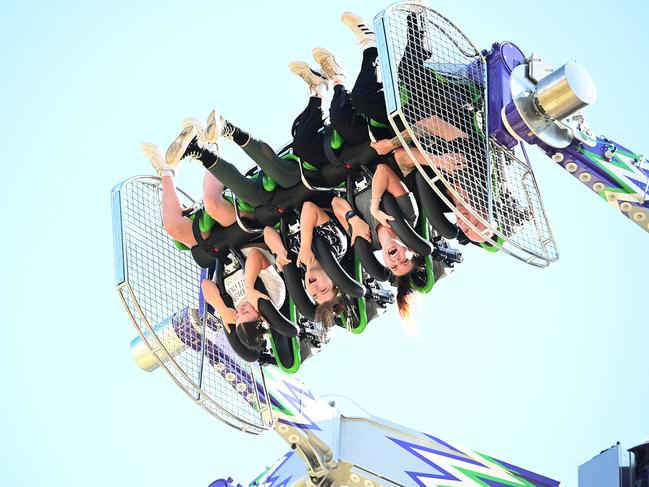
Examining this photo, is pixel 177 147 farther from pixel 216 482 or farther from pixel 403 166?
pixel 216 482

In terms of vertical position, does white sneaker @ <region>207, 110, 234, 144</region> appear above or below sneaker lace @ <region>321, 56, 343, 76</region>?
below

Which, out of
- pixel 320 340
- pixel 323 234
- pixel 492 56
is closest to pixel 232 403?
pixel 320 340

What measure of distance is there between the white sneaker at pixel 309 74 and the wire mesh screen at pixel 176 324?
1715 mm

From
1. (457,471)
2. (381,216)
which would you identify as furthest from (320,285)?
(457,471)

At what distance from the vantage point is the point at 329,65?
979cm

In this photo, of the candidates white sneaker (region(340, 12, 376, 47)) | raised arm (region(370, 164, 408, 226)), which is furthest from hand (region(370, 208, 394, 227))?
white sneaker (region(340, 12, 376, 47))

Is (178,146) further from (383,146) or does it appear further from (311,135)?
(383,146)

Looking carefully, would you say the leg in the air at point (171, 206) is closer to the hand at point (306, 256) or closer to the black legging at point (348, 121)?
the hand at point (306, 256)

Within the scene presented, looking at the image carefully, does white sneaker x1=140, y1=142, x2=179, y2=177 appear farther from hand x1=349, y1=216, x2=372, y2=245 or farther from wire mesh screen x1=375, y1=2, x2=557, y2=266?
wire mesh screen x1=375, y1=2, x2=557, y2=266

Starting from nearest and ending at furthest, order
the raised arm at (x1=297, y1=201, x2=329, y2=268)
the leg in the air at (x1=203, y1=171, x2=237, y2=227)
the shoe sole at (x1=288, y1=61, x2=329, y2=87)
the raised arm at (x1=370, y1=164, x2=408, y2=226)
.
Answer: the raised arm at (x1=370, y1=164, x2=408, y2=226) < the shoe sole at (x1=288, y1=61, x2=329, y2=87) < the raised arm at (x1=297, y1=201, x2=329, y2=268) < the leg in the air at (x1=203, y1=171, x2=237, y2=227)

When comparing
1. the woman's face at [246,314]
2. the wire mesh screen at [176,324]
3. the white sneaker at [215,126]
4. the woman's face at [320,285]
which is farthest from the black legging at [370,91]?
the wire mesh screen at [176,324]

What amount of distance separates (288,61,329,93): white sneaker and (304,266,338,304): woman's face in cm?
128

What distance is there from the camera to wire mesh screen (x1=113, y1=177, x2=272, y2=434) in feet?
35.2

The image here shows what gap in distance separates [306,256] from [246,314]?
0.84 meters
